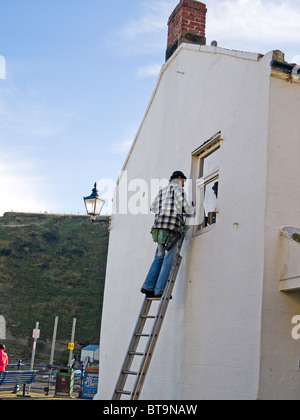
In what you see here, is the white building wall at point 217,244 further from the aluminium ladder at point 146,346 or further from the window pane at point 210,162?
the aluminium ladder at point 146,346

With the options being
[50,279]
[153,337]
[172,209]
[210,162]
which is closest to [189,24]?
[210,162]

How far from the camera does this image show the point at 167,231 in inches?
303

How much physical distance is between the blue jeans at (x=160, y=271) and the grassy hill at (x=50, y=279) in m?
32.2

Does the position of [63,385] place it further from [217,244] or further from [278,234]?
[278,234]

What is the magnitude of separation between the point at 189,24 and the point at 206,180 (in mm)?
4044

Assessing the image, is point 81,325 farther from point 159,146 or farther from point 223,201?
point 223,201

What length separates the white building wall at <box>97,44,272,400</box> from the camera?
6.13m

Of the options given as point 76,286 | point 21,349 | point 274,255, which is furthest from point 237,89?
point 76,286

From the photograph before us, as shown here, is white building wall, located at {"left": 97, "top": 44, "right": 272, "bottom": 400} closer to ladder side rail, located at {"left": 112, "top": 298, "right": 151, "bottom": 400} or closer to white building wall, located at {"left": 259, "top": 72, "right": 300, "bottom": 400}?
white building wall, located at {"left": 259, "top": 72, "right": 300, "bottom": 400}

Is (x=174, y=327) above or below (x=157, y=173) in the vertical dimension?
below

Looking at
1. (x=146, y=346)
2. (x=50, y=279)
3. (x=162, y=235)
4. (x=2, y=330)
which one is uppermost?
(x=50, y=279)

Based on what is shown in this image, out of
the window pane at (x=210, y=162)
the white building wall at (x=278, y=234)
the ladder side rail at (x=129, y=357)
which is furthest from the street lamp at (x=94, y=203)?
the white building wall at (x=278, y=234)

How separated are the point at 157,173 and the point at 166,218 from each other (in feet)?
9.20
